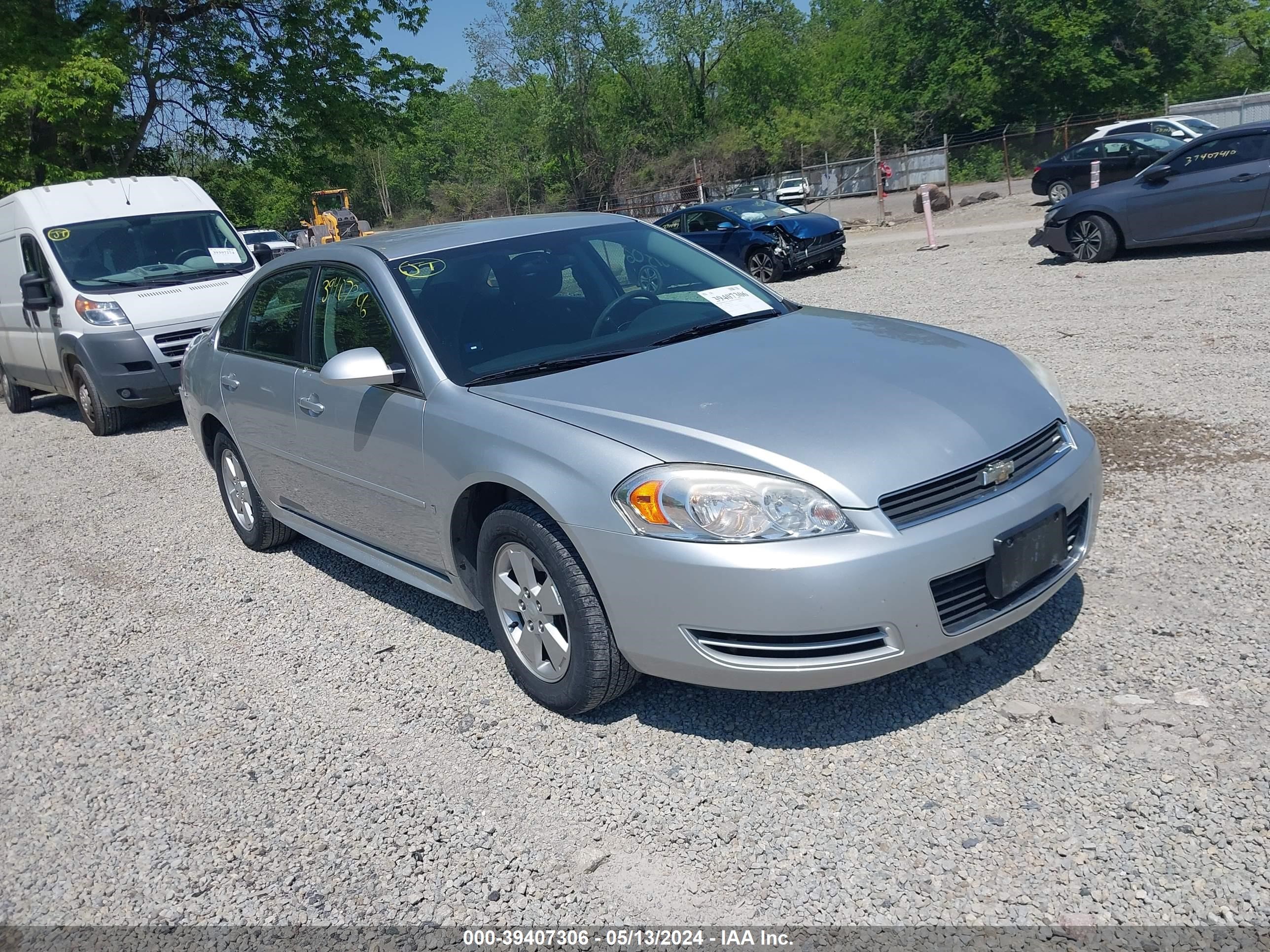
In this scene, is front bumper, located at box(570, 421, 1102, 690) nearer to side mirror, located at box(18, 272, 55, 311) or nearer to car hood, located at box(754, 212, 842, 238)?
side mirror, located at box(18, 272, 55, 311)

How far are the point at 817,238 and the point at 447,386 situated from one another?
15.8m

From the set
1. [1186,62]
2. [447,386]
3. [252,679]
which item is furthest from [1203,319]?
[1186,62]

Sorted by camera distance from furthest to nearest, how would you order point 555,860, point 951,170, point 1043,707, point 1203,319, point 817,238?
point 951,170
point 817,238
point 1203,319
point 1043,707
point 555,860

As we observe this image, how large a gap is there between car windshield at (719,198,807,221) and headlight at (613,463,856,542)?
1664 centimetres

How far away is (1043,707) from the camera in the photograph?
348 centimetres

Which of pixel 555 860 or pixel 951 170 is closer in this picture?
pixel 555 860

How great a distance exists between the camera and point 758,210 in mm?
19578

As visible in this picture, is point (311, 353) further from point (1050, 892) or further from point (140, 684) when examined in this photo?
point (1050, 892)

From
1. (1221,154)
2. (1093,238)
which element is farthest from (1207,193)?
(1093,238)

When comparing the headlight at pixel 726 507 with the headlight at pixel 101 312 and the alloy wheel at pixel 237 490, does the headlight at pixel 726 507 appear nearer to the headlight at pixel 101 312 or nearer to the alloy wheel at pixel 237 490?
the alloy wheel at pixel 237 490

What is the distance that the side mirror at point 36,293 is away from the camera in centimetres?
1038

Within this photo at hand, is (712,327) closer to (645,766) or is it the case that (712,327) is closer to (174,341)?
(645,766)

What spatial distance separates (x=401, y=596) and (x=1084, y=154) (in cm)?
2237

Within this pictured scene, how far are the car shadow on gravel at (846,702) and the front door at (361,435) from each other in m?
1.07
